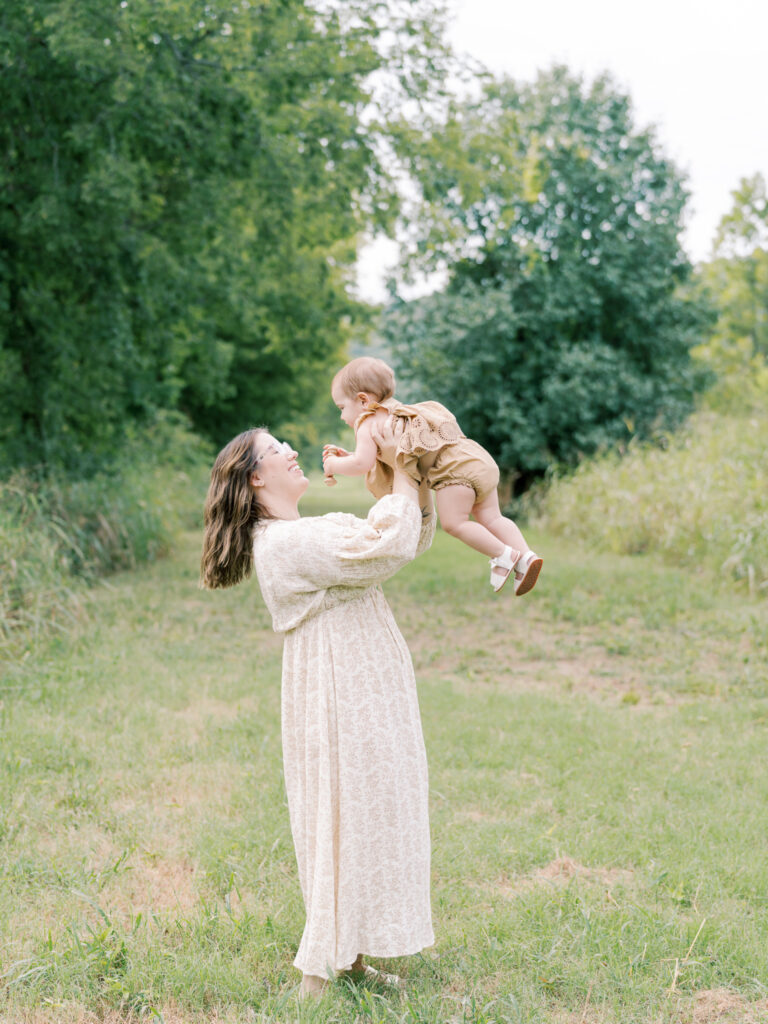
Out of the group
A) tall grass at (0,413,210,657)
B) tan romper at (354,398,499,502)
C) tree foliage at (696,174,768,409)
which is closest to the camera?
tan romper at (354,398,499,502)

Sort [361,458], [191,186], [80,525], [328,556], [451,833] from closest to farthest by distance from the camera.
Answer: [328,556] < [361,458] < [451,833] < [191,186] < [80,525]

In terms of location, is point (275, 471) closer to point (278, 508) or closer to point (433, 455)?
point (278, 508)

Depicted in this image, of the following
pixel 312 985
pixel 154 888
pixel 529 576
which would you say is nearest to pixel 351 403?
pixel 529 576

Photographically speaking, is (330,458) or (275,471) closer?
(275,471)

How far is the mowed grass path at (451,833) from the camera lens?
3.28m

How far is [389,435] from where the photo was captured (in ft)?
10.1

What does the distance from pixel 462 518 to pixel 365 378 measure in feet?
1.92

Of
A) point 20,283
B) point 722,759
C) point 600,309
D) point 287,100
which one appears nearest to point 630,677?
point 722,759

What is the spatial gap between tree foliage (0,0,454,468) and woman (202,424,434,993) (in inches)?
270

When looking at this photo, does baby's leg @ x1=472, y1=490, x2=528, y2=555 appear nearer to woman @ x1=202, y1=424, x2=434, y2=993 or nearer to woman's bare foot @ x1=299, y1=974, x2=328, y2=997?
woman @ x1=202, y1=424, x2=434, y2=993

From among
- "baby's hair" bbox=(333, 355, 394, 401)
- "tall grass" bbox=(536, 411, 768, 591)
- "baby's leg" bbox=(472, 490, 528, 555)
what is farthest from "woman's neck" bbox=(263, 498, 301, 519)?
"tall grass" bbox=(536, 411, 768, 591)

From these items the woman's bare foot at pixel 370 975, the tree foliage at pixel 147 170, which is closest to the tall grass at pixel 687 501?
the tree foliage at pixel 147 170

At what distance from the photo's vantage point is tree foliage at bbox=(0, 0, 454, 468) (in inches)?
361

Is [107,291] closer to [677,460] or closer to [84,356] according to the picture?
[84,356]
